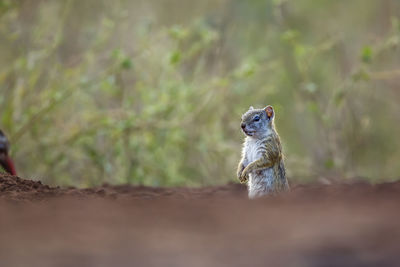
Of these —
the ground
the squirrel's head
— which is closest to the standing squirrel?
the squirrel's head

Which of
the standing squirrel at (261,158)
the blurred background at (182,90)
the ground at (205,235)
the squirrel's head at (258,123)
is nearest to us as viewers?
the ground at (205,235)

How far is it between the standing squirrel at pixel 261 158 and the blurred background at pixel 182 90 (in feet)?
6.89

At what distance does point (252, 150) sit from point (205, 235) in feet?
9.50

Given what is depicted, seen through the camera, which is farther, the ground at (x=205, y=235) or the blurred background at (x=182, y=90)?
the blurred background at (x=182, y=90)

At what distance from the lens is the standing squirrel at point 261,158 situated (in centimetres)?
462

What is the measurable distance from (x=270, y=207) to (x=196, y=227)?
20.8 inches

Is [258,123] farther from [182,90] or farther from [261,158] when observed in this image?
[182,90]

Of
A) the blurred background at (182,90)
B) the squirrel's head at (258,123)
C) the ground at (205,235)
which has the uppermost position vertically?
the blurred background at (182,90)

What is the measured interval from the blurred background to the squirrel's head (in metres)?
2.02

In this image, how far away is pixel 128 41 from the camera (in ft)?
34.4

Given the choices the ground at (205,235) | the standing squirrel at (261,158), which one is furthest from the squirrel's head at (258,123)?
the ground at (205,235)

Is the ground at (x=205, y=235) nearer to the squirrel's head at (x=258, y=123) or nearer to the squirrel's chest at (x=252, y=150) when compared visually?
the squirrel's chest at (x=252, y=150)

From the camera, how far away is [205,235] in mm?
1995

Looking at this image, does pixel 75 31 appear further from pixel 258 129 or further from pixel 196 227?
pixel 196 227
